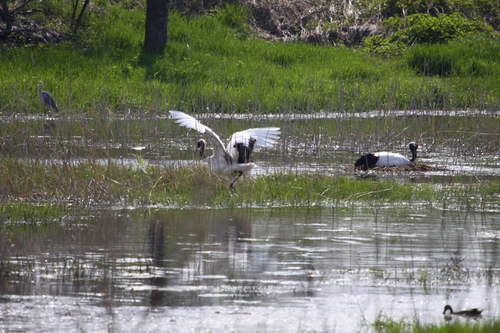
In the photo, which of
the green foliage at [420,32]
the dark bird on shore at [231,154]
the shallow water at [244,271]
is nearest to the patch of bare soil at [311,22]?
the green foliage at [420,32]

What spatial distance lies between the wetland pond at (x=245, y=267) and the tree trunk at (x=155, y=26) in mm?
12270

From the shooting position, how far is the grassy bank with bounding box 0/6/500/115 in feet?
58.1

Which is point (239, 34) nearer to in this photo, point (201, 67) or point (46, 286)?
point (201, 67)

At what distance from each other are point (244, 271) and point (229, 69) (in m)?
14.8

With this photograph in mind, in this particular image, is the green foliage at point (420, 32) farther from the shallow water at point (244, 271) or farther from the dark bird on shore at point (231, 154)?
the shallow water at point (244, 271)

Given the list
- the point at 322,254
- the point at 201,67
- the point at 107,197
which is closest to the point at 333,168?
the point at 107,197

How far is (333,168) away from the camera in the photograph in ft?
38.3

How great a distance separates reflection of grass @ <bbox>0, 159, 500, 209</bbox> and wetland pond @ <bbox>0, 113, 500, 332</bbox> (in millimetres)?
242

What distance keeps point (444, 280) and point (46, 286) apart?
2.95 m

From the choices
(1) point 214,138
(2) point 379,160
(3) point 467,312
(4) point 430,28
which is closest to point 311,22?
(4) point 430,28

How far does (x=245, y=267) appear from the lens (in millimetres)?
5977

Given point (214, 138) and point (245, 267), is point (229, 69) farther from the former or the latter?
point (245, 267)

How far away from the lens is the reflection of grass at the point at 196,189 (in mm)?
8273

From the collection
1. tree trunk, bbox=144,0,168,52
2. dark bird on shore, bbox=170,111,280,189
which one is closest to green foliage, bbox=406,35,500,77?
tree trunk, bbox=144,0,168,52
